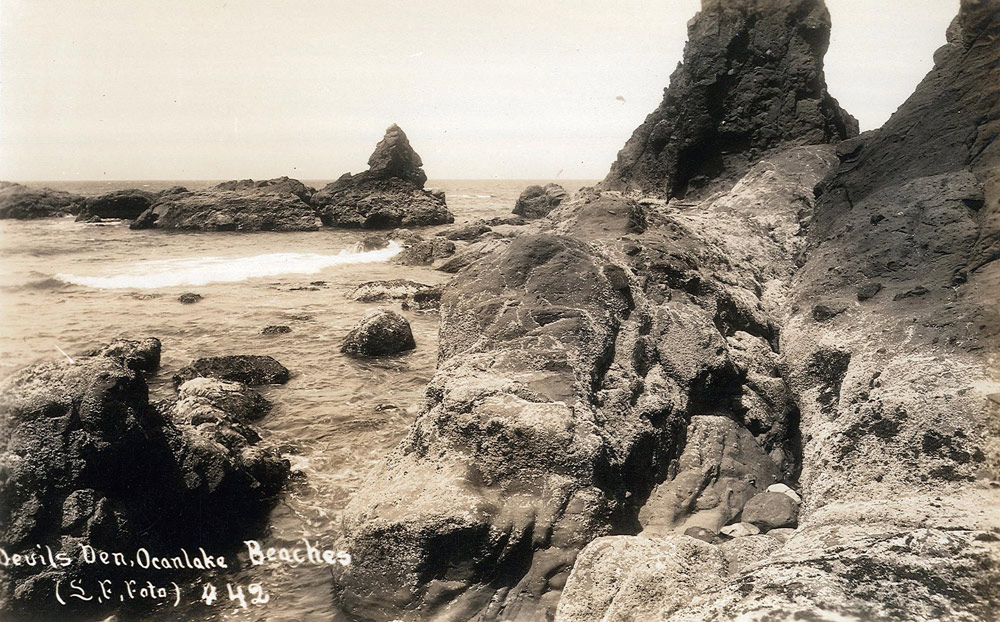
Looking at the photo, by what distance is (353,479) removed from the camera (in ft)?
16.0

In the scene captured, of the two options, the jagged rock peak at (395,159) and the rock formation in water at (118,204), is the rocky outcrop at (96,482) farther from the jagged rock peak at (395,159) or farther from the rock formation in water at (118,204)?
the rock formation in water at (118,204)

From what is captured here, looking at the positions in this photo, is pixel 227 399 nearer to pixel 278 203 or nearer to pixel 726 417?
pixel 726 417

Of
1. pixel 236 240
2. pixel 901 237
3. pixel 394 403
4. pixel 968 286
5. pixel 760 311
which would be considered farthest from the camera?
pixel 236 240

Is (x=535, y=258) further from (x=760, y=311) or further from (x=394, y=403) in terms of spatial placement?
(x=394, y=403)

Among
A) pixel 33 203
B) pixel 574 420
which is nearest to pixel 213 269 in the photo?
pixel 574 420

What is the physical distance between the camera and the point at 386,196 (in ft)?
96.9

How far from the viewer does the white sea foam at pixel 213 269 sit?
13414 millimetres

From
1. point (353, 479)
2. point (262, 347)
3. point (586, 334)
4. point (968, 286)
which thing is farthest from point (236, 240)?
point (968, 286)

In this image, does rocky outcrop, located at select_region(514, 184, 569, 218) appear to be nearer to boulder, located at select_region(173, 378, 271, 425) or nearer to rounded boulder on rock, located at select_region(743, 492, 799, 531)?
boulder, located at select_region(173, 378, 271, 425)

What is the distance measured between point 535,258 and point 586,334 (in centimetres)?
88

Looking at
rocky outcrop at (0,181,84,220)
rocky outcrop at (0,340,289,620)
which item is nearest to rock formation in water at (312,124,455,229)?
rocky outcrop at (0,181,84,220)

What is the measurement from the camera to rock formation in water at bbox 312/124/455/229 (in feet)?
93.2

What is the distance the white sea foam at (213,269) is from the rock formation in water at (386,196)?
Result: 9.45 meters

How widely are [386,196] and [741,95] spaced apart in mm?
21962
